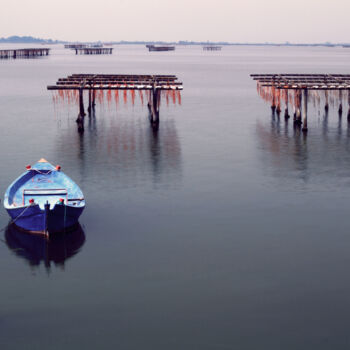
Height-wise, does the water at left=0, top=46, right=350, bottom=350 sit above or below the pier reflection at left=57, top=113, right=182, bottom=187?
below

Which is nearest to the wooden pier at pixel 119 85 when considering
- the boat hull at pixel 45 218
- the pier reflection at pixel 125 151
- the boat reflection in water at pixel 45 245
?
the pier reflection at pixel 125 151

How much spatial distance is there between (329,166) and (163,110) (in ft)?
113

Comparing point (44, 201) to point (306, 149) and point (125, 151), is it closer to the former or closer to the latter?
point (125, 151)

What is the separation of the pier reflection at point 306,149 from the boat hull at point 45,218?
16.0m

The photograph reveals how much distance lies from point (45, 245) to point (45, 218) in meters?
1.10

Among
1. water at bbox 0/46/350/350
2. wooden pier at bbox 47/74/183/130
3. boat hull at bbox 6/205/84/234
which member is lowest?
water at bbox 0/46/350/350

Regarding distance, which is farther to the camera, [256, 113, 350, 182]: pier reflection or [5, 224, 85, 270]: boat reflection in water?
[256, 113, 350, 182]: pier reflection

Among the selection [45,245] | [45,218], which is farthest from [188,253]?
[45,218]

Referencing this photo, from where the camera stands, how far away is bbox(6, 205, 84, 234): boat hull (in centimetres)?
2375

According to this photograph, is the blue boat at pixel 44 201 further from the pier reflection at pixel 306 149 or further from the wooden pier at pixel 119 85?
the wooden pier at pixel 119 85

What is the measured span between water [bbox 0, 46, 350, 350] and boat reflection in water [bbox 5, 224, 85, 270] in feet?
0.28

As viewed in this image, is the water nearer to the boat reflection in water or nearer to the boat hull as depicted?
the boat reflection in water

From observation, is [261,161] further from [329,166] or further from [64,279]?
[64,279]

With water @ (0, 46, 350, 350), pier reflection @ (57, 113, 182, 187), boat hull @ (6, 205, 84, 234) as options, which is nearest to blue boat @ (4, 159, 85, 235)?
boat hull @ (6, 205, 84, 234)
